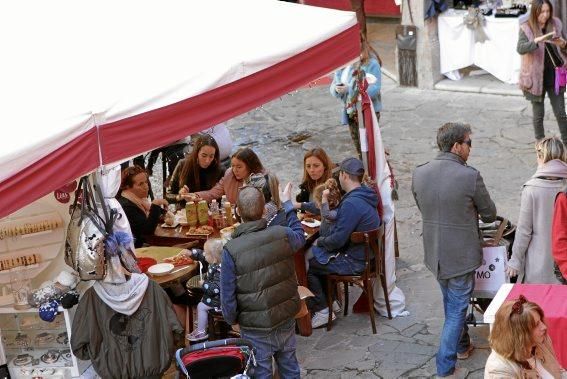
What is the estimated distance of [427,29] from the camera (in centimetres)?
1392

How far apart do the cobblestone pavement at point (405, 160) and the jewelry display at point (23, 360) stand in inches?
79.0

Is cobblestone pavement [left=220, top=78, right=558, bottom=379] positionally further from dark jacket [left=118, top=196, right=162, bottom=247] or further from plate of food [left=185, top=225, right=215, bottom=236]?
dark jacket [left=118, top=196, right=162, bottom=247]

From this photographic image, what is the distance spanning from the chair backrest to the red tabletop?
1518mm

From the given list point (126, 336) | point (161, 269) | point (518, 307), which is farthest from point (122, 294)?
point (518, 307)

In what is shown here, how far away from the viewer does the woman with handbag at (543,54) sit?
10.8 m

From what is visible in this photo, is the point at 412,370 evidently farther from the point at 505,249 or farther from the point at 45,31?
the point at 45,31

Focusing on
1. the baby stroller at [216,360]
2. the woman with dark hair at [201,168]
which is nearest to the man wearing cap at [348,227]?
the woman with dark hair at [201,168]

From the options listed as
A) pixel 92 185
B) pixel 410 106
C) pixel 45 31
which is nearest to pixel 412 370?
pixel 92 185

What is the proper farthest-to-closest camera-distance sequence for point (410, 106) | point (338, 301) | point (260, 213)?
point (410, 106)
point (338, 301)
point (260, 213)

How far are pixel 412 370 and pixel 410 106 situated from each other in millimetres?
7036

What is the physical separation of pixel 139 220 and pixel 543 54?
203 inches

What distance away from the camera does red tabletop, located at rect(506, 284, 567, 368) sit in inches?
229

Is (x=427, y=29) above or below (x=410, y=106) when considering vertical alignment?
above

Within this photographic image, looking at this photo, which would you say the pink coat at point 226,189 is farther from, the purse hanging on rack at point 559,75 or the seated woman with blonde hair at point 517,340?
the purse hanging on rack at point 559,75
